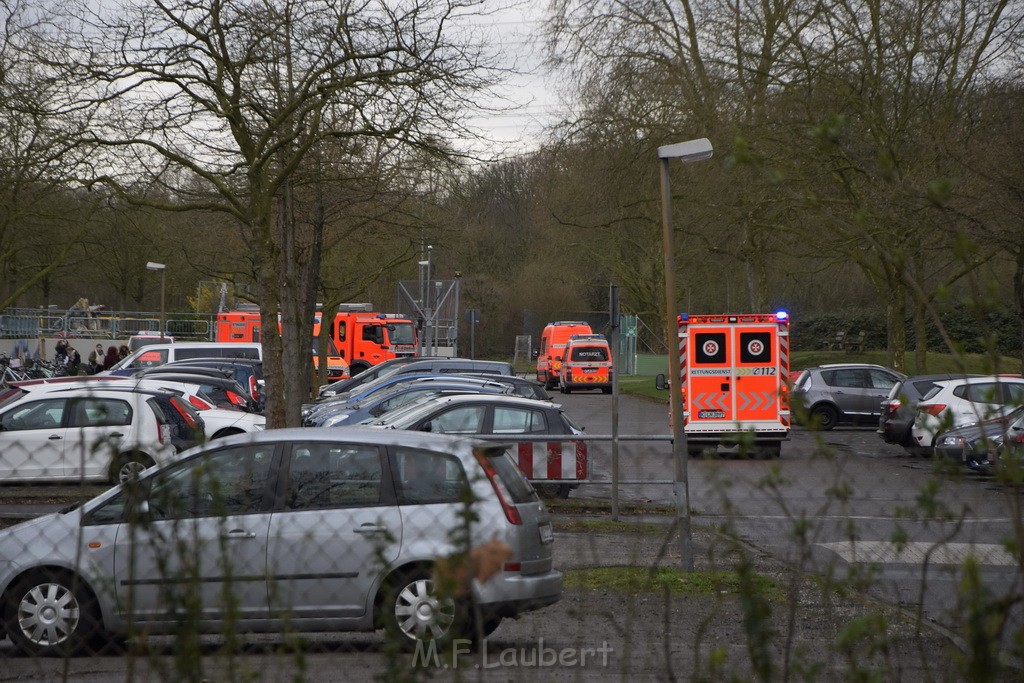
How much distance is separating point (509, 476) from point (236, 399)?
56.5 feet

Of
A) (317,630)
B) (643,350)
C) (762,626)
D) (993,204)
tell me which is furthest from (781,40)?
(643,350)

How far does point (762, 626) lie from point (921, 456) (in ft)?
4.98

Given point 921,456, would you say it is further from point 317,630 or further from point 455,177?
point 455,177

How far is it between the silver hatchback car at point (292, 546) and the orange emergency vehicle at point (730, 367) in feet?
50.1

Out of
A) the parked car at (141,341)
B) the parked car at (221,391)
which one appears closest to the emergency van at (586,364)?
the parked car at (141,341)

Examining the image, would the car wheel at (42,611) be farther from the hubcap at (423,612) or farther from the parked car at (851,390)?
the parked car at (851,390)

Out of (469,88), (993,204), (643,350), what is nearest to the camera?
(469,88)

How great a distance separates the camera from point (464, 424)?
49.6 ft

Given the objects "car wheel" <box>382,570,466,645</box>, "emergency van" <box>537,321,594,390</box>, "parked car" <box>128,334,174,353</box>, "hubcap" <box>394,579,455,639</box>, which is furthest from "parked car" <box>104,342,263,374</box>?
"car wheel" <box>382,570,466,645</box>

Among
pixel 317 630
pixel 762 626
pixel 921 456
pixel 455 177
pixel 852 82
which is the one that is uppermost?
pixel 852 82

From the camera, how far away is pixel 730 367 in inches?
879

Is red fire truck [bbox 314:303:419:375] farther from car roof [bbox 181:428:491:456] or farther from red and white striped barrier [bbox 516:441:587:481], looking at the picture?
car roof [bbox 181:428:491:456]

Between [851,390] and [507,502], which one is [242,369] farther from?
[507,502]

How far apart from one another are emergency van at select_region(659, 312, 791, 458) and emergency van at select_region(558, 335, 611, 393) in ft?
79.6
